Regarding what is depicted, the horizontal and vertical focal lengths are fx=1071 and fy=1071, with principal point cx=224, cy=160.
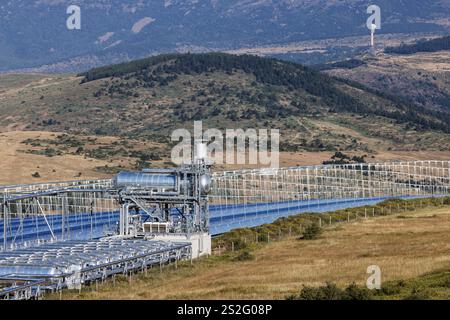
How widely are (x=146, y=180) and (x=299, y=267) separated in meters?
14.3

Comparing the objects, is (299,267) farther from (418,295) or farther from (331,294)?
(331,294)

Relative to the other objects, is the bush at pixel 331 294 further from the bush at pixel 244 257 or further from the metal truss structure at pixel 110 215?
the bush at pixel 244 257

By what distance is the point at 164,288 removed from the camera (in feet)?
169

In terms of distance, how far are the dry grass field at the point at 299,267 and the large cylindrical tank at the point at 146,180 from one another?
238 inches

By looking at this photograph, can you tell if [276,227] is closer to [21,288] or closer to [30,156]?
[21,288]

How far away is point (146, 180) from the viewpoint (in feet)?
224

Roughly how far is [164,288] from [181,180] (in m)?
16.5

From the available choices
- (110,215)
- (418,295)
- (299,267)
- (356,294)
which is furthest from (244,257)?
(110,215)

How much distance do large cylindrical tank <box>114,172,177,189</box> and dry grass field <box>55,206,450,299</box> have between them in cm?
604

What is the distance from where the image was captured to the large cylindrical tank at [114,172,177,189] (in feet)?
221

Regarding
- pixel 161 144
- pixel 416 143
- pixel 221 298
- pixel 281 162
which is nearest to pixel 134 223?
pixel 221 298

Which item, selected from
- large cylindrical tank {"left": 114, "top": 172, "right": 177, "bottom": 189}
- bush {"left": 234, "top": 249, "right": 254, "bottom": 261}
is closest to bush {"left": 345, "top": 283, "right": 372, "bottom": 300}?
bush {"left": 234, "top": 249, "right": 254, "bottom": 261}

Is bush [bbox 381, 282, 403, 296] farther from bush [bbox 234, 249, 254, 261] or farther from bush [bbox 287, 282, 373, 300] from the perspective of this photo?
bush [bbox 234, 249, 254, 261]
